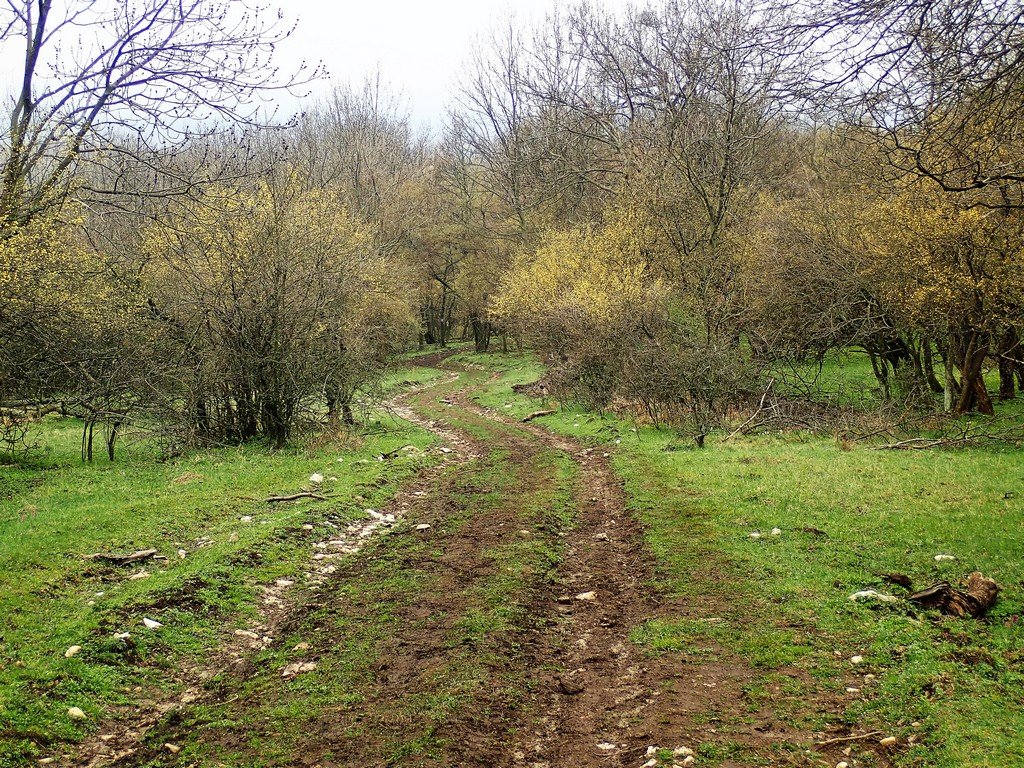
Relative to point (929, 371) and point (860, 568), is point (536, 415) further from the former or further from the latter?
point (860, 568)

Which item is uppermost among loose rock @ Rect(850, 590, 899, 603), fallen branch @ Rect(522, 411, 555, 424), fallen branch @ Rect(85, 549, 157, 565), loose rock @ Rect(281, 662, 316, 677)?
fallen branch @ Rect(85, 549, 157, 565)

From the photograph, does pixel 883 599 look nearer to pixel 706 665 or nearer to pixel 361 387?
pixel 706 665

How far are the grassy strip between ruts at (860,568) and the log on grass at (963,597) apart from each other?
13cm

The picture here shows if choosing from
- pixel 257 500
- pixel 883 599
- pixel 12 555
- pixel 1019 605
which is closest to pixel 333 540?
pixel 257 500

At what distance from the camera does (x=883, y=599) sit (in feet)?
22.2

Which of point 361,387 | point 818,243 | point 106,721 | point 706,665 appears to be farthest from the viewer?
point 818,243

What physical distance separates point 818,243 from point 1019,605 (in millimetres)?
17515

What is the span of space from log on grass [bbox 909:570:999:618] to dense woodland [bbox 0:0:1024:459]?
3938mm

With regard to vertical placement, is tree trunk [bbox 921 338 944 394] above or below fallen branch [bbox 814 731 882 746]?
above

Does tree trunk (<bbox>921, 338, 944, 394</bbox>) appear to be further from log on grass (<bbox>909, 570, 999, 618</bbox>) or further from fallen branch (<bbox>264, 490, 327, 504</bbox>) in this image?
fallen branch (<bbox>264, 490, 327, 504</bbox>)

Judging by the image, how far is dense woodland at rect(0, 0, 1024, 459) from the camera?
26.4 feet

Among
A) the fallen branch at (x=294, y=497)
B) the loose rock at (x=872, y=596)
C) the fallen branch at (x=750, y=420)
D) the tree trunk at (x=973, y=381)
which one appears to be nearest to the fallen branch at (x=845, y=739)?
the loose rock at (x=872, y=596)

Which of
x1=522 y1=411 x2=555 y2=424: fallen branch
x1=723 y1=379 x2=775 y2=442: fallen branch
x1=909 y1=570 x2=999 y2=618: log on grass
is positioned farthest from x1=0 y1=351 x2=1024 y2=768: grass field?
x1=522 y1=411 x2=555 y2=424: fallen branch

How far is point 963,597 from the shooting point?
6277 mm
